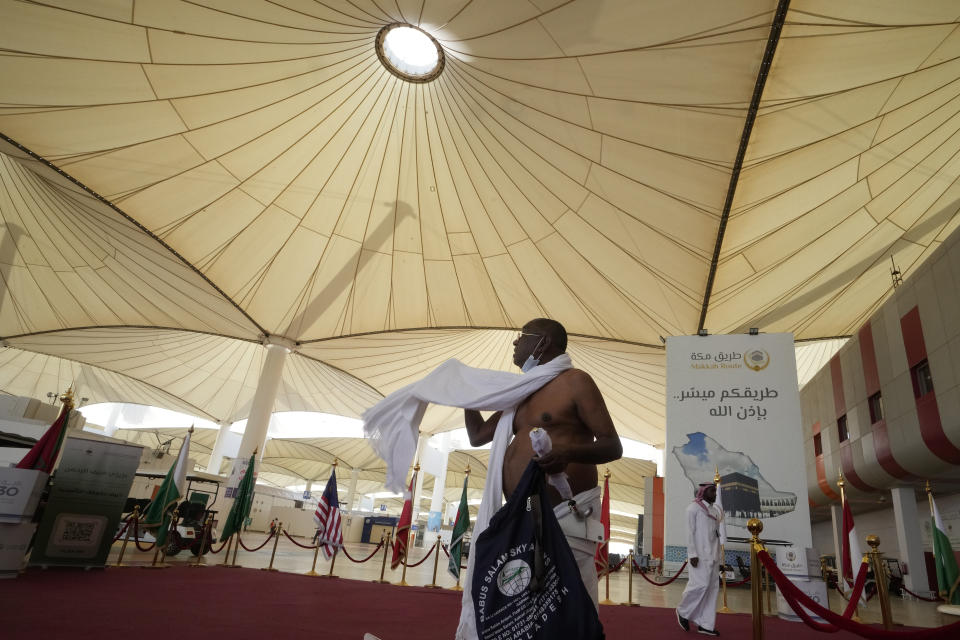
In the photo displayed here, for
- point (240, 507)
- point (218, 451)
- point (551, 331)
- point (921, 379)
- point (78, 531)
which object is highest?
point (921, 379)

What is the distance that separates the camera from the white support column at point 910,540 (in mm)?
18609

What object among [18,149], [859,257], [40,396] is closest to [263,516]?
[40,396]

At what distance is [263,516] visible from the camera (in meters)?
33.2

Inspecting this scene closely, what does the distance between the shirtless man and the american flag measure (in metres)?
9.34

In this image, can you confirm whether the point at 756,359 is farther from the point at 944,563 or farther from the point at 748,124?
the point at 944,563

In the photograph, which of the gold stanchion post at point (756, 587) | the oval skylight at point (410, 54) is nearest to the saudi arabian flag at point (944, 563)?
the gold stanchion post at point (756, 587)

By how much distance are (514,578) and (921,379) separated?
17079mm

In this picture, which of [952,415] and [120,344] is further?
[120,344]

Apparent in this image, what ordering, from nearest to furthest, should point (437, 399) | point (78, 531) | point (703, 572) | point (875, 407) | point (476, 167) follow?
point (437, 399)
point (703, 572)
point (78, 531)
point (476, 167)
point (875, 407)

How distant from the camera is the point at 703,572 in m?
7.41

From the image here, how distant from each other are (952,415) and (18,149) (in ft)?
77.1

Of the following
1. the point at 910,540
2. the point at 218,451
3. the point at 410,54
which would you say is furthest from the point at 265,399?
the point at 910,540

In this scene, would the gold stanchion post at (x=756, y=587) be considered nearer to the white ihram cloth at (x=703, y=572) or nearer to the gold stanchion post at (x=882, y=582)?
the white ihram cloth at (x=703, y=572)

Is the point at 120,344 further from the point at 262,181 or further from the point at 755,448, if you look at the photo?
the point at 755,448
